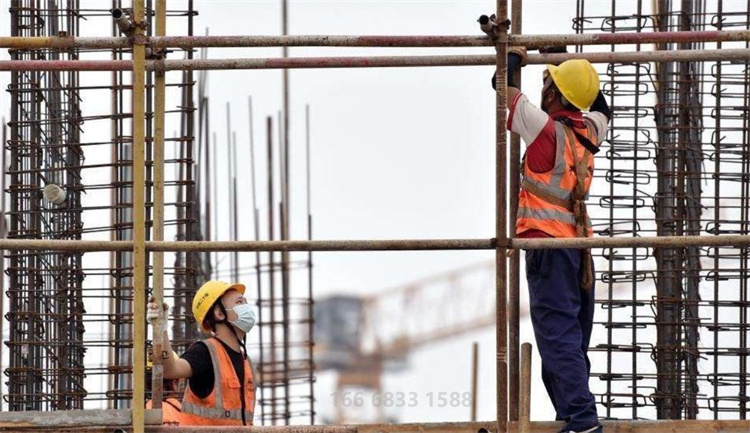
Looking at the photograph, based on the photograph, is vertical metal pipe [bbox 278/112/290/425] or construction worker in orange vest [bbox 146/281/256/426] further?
vertical metal pipe [bbox 278/112/290/425]

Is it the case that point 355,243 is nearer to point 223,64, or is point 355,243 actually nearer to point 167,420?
point 223,64

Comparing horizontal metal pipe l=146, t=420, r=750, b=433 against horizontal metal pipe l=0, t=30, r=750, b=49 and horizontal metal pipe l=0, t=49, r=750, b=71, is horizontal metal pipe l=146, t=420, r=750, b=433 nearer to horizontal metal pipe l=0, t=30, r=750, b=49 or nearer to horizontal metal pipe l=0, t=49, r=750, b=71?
horizontal metal pipe l=0, t=49, r=750, b=71

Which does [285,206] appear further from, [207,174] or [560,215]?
[560,215]

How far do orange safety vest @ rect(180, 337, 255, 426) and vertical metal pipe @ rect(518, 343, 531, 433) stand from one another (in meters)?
1.94

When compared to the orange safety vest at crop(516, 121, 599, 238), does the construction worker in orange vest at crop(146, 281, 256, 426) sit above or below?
below

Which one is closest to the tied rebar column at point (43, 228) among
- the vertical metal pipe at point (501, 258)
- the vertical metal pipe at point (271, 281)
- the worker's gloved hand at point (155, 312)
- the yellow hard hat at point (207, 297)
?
the yellow hard hat at point (207, 297)

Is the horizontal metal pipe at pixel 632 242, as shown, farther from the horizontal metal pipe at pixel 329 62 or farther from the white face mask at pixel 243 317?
the white face mask at pixel 243 317

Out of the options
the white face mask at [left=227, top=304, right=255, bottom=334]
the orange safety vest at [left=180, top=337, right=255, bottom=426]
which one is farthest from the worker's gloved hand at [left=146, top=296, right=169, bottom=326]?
the white face mask at [left=227, top=304, right=255, bottom=334]

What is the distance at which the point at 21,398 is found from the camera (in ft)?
48.1

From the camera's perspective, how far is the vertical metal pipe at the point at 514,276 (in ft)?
38.3

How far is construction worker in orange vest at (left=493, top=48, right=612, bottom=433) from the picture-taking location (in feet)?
37.4

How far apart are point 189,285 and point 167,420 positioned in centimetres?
444

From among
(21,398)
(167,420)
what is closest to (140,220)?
(167,420)

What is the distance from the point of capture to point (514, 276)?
11.7 metres
